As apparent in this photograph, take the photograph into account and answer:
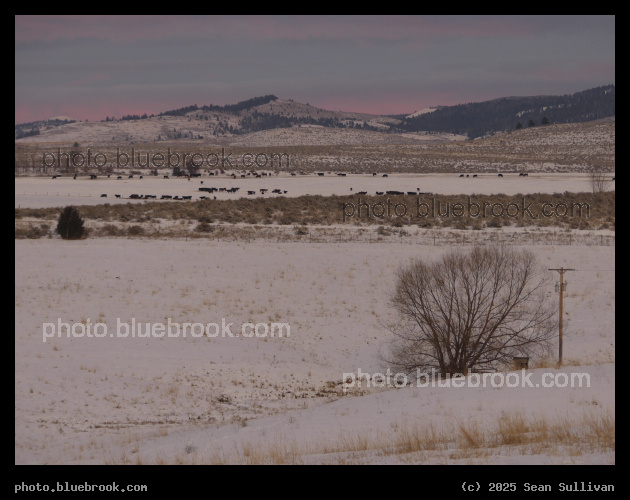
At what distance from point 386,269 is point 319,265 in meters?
4.04

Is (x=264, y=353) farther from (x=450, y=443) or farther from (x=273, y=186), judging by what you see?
(x=273, y=186)

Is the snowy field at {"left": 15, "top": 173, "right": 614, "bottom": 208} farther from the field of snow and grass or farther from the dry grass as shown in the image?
the dry grass

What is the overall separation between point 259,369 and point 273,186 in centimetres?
6290

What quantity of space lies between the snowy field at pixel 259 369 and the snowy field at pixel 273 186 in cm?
2894

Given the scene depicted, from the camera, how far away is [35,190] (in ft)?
265

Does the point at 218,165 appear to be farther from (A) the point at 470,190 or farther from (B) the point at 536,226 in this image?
(B) the point at 536,226

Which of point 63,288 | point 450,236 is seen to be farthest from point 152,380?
point 450,236

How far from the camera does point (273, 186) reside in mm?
87125

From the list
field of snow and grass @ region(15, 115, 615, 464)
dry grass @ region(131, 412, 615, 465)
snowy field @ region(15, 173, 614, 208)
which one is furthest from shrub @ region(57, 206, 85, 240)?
dry grass @ region(131, 412, 615, 465)

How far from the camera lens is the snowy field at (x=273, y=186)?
248ft

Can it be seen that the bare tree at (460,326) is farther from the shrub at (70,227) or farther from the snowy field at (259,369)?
the shrub at (70,227)

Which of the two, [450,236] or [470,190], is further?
[470,190]

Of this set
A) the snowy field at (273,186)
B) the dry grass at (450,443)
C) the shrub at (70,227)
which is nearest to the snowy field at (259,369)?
the dry grass at (450,443)

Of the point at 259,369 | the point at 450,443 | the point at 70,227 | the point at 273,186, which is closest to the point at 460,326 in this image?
the point at 259,369
